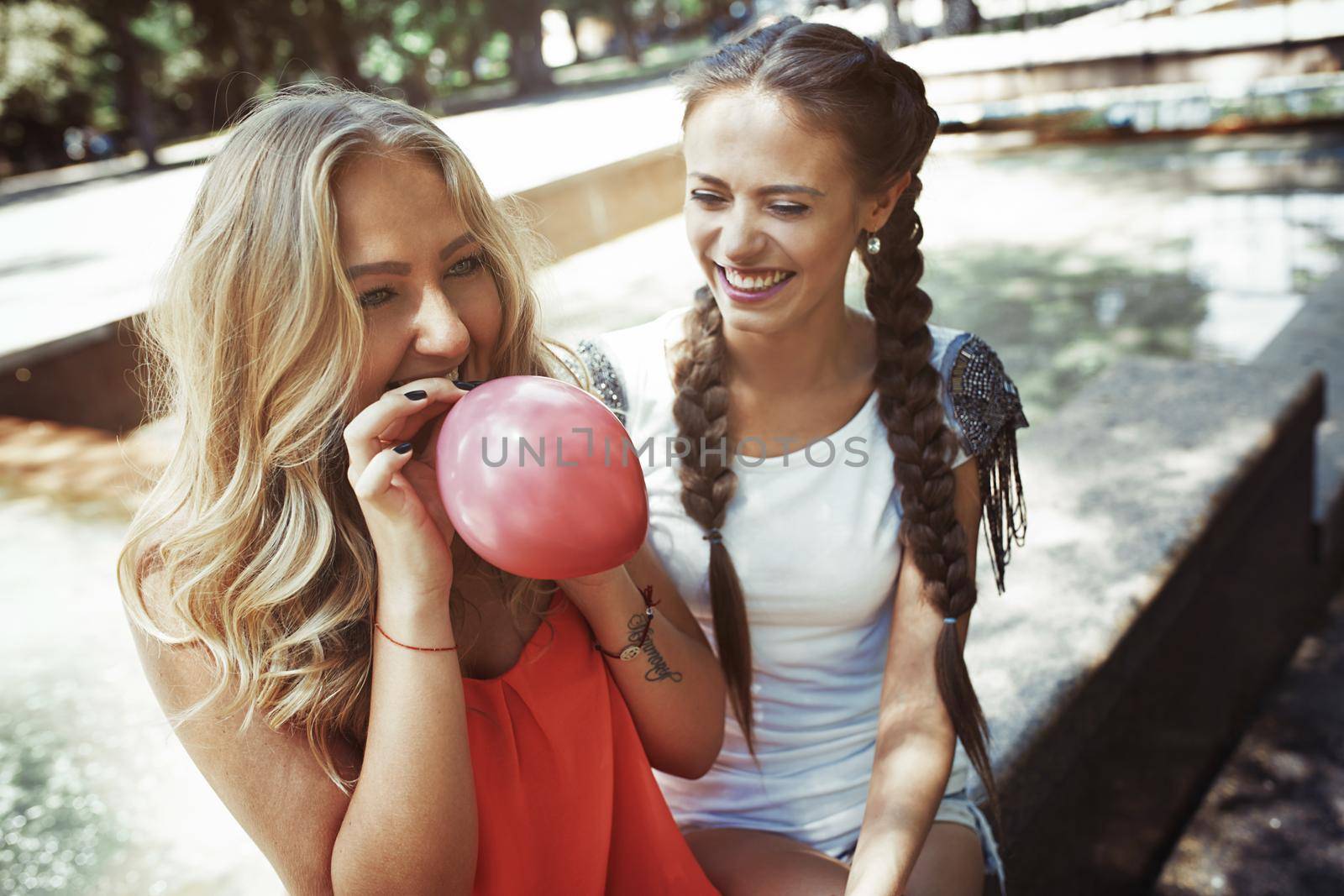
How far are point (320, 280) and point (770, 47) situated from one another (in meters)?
1.04

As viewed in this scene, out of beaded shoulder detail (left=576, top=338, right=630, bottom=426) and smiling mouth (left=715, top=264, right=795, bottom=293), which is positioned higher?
smiling mouth (left=715, top=264, right=795, bottom=293)

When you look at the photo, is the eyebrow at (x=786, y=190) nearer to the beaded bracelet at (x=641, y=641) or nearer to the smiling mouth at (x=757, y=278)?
the smiling mouth at (x=757, y=278)

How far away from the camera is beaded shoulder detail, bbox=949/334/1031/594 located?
2.23 m

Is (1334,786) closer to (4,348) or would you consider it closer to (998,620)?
(998,620)

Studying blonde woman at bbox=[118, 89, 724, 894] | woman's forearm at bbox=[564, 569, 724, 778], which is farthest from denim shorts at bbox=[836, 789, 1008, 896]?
blonde woman at bbox=[118, 89, 724, 894]

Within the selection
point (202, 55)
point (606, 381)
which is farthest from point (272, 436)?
point (202, 55)

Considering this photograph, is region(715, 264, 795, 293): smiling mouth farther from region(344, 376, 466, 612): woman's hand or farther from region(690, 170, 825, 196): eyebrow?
region(344, 376, 466, 612): woman's hand

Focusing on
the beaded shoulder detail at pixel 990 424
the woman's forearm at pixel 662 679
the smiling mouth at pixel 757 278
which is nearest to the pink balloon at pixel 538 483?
the woman's forearm at pixel 662 679

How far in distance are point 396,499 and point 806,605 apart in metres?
0.99

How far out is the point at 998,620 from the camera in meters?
2.86

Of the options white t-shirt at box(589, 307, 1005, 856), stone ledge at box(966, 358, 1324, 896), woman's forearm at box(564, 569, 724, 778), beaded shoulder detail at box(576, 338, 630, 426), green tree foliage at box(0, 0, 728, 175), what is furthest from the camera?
green tree foliage at box(0, 0, 728, 175)

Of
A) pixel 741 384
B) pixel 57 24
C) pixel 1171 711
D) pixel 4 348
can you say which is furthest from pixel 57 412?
pixel 57 24

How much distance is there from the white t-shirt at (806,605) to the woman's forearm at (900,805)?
163 millimetres

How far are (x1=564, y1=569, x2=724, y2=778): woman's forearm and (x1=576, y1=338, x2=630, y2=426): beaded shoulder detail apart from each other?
1.64 ft
